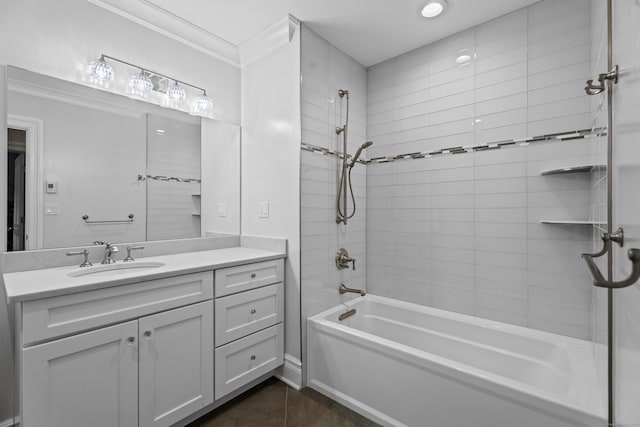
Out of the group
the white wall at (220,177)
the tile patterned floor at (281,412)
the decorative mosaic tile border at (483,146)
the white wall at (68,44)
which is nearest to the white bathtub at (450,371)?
the tile patterned floor at (281,412)

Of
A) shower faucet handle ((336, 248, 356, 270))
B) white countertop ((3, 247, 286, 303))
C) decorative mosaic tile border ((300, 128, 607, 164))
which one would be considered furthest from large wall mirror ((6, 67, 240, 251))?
shower faucet handle ((336, 248, 356, 270))

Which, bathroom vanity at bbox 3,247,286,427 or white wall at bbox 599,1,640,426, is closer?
white wall at bbox 599,1,640,426

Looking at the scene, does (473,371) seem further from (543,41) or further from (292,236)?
(543,41)

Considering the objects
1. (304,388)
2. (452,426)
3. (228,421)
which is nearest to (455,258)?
(452,426)

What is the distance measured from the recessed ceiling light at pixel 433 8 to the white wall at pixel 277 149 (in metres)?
0.85

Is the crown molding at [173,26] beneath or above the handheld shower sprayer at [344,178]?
above

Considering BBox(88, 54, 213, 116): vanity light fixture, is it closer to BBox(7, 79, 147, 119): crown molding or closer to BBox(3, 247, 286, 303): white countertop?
BBox(7, 79, 147, 119): crown molding

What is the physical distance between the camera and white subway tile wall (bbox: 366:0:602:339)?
69.7 inches

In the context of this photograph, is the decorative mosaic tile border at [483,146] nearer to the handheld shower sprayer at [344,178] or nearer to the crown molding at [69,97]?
the handheld shower sprayer at [344,178]

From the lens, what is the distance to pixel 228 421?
1.72 meters

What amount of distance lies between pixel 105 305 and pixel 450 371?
1.63 meters

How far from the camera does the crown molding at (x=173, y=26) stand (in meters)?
1.87

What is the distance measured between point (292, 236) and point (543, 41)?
2027 mm

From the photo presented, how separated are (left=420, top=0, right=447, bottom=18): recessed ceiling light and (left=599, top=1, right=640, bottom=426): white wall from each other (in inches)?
40.4
